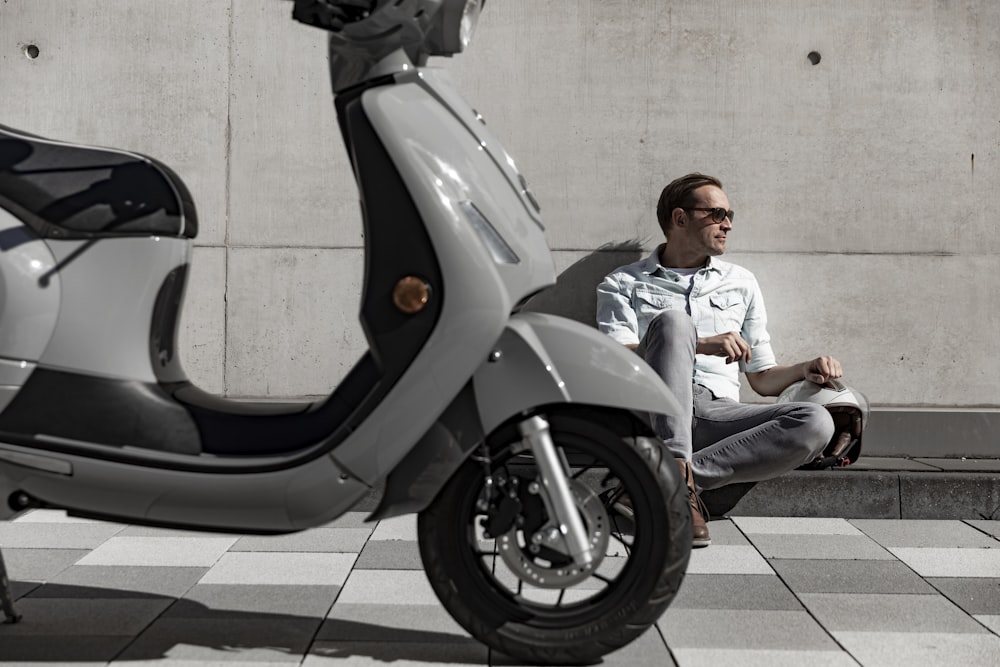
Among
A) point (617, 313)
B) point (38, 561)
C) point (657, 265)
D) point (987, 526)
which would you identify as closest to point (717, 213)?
point (657, 265)

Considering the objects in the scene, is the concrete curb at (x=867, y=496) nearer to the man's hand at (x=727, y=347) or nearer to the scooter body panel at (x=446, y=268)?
the man's hand at (x=727, y=347)

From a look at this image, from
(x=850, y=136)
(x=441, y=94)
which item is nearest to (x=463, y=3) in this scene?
(x=441, y=94)

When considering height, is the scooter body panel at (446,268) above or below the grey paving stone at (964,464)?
above

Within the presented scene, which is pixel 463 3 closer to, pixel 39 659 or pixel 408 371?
pixel 408 371

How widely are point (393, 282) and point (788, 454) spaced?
6.68 ft

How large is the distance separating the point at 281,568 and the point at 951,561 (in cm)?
206

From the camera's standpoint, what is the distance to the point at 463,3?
2.43 meters

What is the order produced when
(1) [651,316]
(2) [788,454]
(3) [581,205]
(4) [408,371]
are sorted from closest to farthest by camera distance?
(4) [408,371] < (2) [788,454] < (1) [651,316] < (3) [581,205]

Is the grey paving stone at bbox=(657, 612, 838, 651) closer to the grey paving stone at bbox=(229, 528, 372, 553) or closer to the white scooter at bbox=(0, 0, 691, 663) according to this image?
the white scooter at bbox=(0, 0, 691, 663)

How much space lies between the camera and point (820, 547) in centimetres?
370

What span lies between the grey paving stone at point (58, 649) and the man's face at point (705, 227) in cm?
263

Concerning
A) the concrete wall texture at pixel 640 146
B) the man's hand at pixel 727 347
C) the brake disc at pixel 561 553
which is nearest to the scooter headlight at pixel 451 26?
the brake disc at pixel 561 553

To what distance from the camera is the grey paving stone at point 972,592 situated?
2965 millimetres

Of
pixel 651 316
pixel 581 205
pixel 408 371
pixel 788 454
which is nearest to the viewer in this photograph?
pixel 408 371
